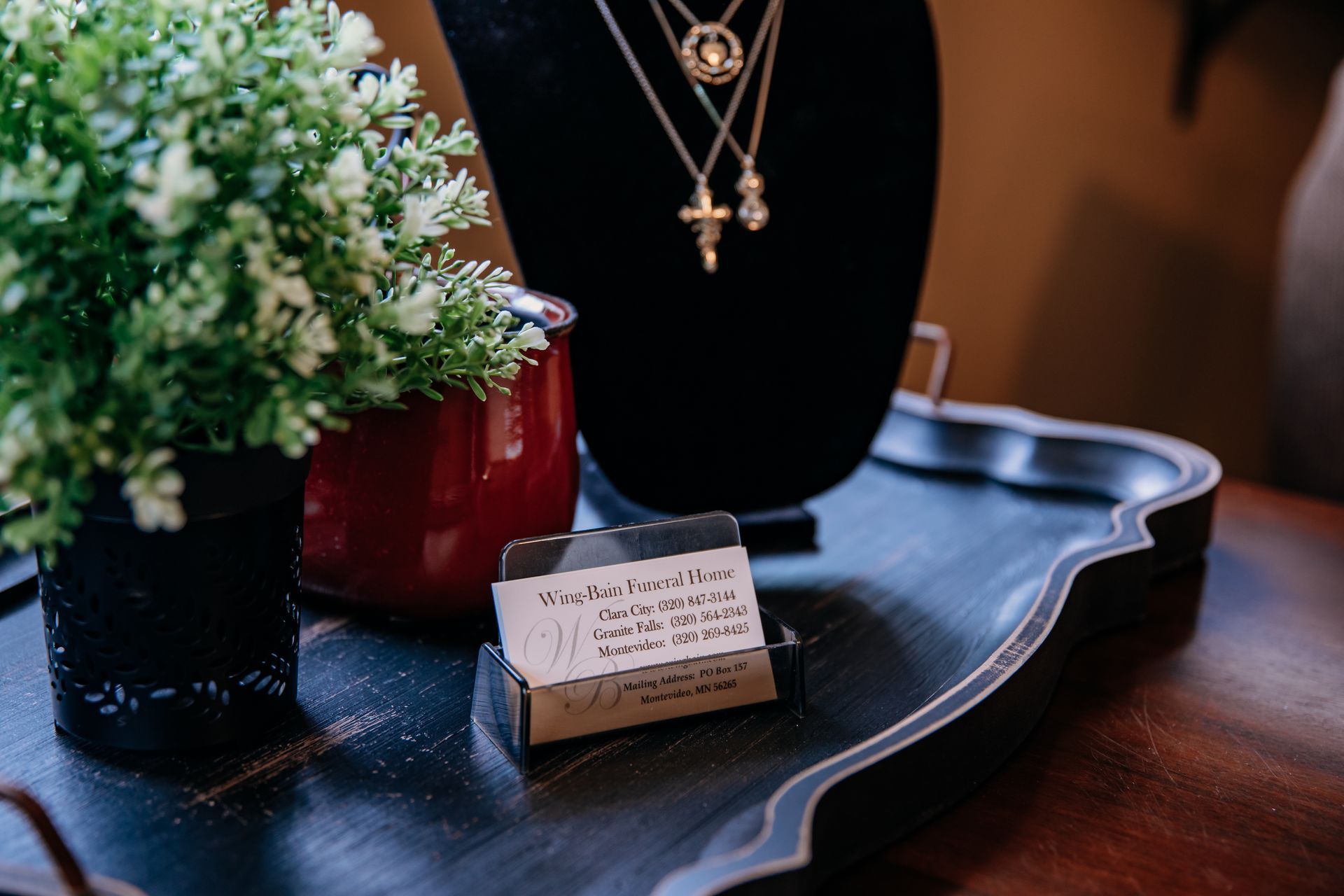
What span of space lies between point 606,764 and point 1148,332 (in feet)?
5.09

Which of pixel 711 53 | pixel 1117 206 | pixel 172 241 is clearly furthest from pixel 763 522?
pixel 1117 206

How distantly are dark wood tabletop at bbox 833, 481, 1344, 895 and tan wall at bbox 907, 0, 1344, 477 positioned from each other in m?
0.74

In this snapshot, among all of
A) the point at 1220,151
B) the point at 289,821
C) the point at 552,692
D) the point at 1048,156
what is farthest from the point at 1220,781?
the point at 1220,151

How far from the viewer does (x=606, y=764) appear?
19.4 inches

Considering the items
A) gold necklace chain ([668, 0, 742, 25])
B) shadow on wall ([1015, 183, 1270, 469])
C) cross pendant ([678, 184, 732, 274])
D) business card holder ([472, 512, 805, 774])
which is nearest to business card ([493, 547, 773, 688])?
business card holder ([472, 512, 805, 774])

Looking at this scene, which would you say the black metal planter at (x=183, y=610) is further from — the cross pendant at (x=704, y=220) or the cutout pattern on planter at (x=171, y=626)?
the cross pendant at (x=704, y=220)

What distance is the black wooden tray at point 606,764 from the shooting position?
42cm

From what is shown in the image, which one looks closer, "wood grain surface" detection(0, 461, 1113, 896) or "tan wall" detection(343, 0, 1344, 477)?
"wood grain surface" detection(0, 461, 1113, 896)

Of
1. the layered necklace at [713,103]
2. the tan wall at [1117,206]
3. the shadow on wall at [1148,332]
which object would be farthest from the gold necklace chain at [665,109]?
the shadow on wall at [1148,332]

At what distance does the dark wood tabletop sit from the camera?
46cm

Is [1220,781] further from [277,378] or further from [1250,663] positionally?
[277,378]

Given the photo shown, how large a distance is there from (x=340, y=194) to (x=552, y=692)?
0.23m

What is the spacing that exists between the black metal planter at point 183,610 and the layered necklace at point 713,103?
32cm

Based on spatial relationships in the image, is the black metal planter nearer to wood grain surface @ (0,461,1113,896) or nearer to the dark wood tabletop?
wood grain surface @ (0,461,1113,896)
